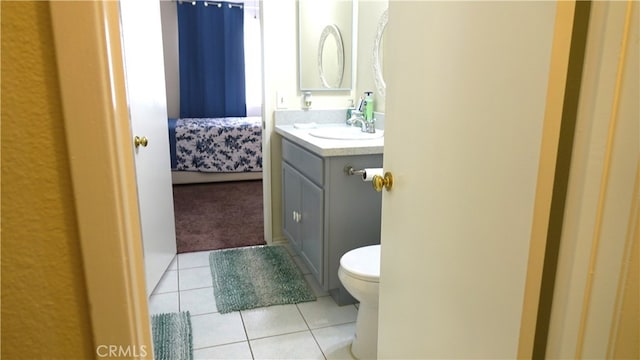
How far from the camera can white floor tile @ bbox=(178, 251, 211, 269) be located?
9.27 ft

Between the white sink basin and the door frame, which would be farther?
the white sink basin

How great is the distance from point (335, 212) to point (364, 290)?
598mm

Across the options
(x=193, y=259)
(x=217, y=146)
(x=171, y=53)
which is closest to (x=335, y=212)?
(x=193, y=259)

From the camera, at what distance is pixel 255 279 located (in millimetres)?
2604

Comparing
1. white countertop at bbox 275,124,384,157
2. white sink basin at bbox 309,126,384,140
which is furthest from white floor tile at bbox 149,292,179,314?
white sink basin at bbox 309,126,384,140

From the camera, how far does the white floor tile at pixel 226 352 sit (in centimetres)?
187

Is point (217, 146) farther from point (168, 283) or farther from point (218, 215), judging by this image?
point (168, 283)

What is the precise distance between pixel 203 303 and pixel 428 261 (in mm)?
1604

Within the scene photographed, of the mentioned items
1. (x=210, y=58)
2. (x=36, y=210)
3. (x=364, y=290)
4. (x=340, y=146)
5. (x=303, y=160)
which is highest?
(x=210, y=58)

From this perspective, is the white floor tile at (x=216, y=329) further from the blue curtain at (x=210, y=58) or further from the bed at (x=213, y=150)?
the blue curtain at (x=210, y=58)

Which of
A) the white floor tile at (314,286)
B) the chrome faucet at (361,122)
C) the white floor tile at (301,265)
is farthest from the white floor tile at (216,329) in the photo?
the chrome faucet at (361,122)

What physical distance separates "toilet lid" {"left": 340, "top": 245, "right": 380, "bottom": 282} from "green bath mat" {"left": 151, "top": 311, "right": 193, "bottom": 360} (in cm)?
78

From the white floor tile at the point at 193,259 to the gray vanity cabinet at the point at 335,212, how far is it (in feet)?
2.67

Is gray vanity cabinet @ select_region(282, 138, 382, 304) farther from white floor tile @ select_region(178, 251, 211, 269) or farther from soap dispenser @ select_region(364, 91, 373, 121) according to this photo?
white floor tile @ select_region(178, 251, 211, 269)
